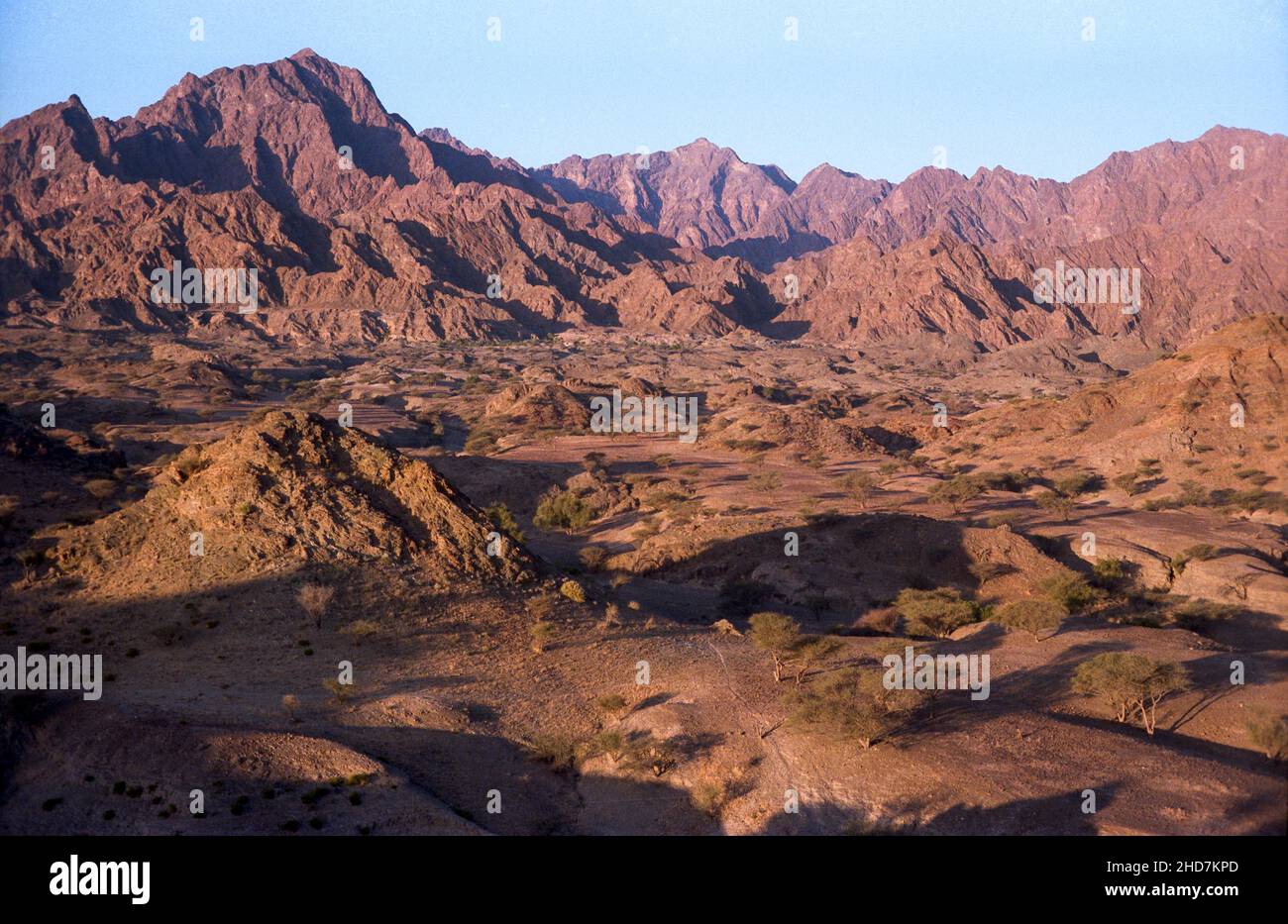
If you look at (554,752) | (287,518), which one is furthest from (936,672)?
(287,518)

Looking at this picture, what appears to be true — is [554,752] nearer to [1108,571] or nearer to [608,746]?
[608,746]

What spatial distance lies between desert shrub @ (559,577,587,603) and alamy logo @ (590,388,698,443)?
5080 cm

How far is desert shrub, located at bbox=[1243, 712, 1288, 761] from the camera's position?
1427 cm

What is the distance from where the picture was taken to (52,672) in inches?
734

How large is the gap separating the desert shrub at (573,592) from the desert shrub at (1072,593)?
15.0m

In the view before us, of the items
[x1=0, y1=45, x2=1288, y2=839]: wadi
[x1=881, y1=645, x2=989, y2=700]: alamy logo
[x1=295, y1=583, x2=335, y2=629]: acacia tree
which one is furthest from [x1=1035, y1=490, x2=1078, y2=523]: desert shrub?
[x1=295, y1=583, x2=335, y2=629]: acacia tree

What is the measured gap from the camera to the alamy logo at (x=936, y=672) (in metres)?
18.1

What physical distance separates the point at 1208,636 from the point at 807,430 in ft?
154

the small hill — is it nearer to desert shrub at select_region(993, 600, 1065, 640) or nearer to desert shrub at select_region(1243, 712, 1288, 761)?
desert shrub at select_region(993, 600, 1065, 640)

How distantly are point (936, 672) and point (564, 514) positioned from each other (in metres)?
29.9
